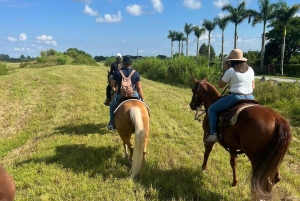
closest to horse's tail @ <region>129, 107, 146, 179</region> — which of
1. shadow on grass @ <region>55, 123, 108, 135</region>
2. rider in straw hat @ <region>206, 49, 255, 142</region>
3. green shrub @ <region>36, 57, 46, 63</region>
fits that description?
rider in straw hat @ <region>206, 49, 255, 142</region>

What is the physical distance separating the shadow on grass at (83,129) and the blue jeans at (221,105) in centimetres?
402

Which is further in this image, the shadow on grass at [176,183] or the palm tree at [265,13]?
the palm tree at [265,13]

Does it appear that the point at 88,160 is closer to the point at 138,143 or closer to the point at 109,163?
the point at 109,163

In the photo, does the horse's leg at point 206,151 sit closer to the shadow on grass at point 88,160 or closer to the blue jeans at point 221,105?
the blue jeans at point 221,105

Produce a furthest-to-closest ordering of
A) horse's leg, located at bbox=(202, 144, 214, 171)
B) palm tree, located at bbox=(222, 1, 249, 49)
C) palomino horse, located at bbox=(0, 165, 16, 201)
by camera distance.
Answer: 1. palm tree, located at bbox=(222, 1, 249, 49)
2. horse's leg, located at bbox=(202, 144, 214, 171)
3. palomino horse, located at bbox=(0, 165, 16, 201)

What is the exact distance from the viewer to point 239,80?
394 cm

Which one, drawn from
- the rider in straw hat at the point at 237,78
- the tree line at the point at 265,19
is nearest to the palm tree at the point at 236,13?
the tree line at the point at 265,19

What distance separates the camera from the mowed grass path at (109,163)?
4.12 metres

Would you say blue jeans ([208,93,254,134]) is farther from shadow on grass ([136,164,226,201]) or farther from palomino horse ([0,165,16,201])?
palomino horse ([0,165,16,201])

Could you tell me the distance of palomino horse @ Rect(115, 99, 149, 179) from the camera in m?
4.48

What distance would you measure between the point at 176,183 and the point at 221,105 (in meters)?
1.64

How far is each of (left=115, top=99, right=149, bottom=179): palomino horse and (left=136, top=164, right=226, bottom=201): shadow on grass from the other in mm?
336

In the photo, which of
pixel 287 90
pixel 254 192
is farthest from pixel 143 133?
pixel 287 90

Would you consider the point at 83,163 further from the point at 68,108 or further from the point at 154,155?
the point at 68,108
